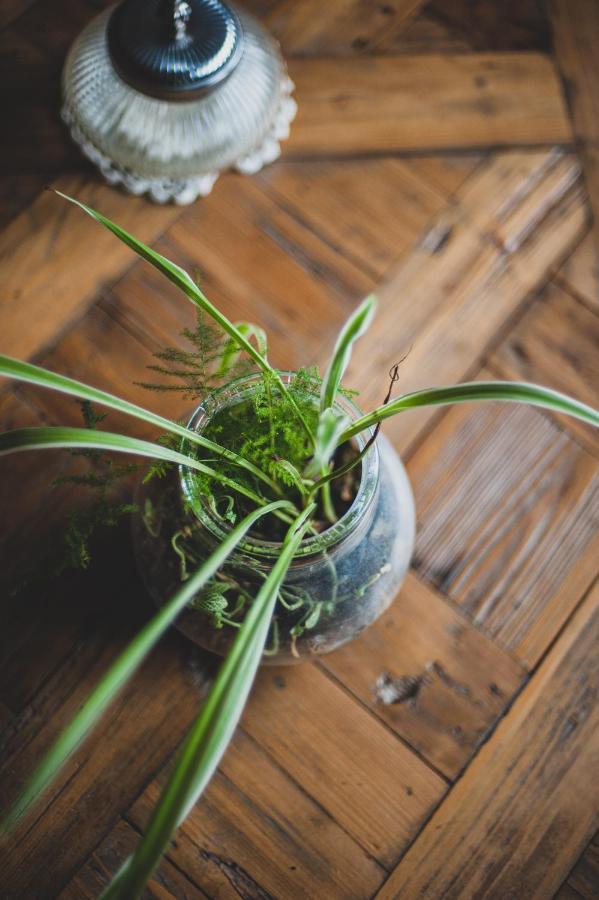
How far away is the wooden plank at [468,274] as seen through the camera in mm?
627

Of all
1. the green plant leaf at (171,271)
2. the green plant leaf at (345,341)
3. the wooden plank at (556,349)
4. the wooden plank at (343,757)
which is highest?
the wooden plank at (556,349)

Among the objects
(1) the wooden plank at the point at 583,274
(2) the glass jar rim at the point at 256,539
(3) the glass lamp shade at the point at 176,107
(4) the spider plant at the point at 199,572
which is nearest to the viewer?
(4) the spider plant at the point at 199,572

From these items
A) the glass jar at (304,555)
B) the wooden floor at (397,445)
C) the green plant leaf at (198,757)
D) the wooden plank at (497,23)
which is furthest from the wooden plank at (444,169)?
the green plant leaf at (198,757)

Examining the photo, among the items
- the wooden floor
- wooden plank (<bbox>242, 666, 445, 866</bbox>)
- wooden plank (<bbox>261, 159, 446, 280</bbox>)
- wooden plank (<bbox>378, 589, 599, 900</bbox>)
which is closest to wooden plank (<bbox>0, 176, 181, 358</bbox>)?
the wooden floor

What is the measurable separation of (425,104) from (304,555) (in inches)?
18.5

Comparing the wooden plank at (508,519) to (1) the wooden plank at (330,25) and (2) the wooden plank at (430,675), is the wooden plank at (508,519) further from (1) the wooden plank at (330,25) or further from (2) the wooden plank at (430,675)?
(1) the wooden plank at (330,25)

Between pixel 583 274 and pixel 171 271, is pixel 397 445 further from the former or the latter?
pixel 171 271

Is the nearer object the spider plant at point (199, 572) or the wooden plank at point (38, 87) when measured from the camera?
the spider plant at point (199, 572)

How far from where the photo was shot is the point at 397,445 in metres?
0.61

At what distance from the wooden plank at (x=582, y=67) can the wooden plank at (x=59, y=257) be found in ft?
1.15

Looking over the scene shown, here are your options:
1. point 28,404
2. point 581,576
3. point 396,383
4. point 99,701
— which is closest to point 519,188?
point 396,383

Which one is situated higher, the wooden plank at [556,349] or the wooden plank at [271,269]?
the wooden plank at [556,349]

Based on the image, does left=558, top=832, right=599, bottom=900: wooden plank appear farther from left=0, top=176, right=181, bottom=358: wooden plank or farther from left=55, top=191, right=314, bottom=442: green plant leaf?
left=0, top=176, right=181, bottom=358: wooden plank

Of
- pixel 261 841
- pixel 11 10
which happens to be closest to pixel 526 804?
pixel 261 841
